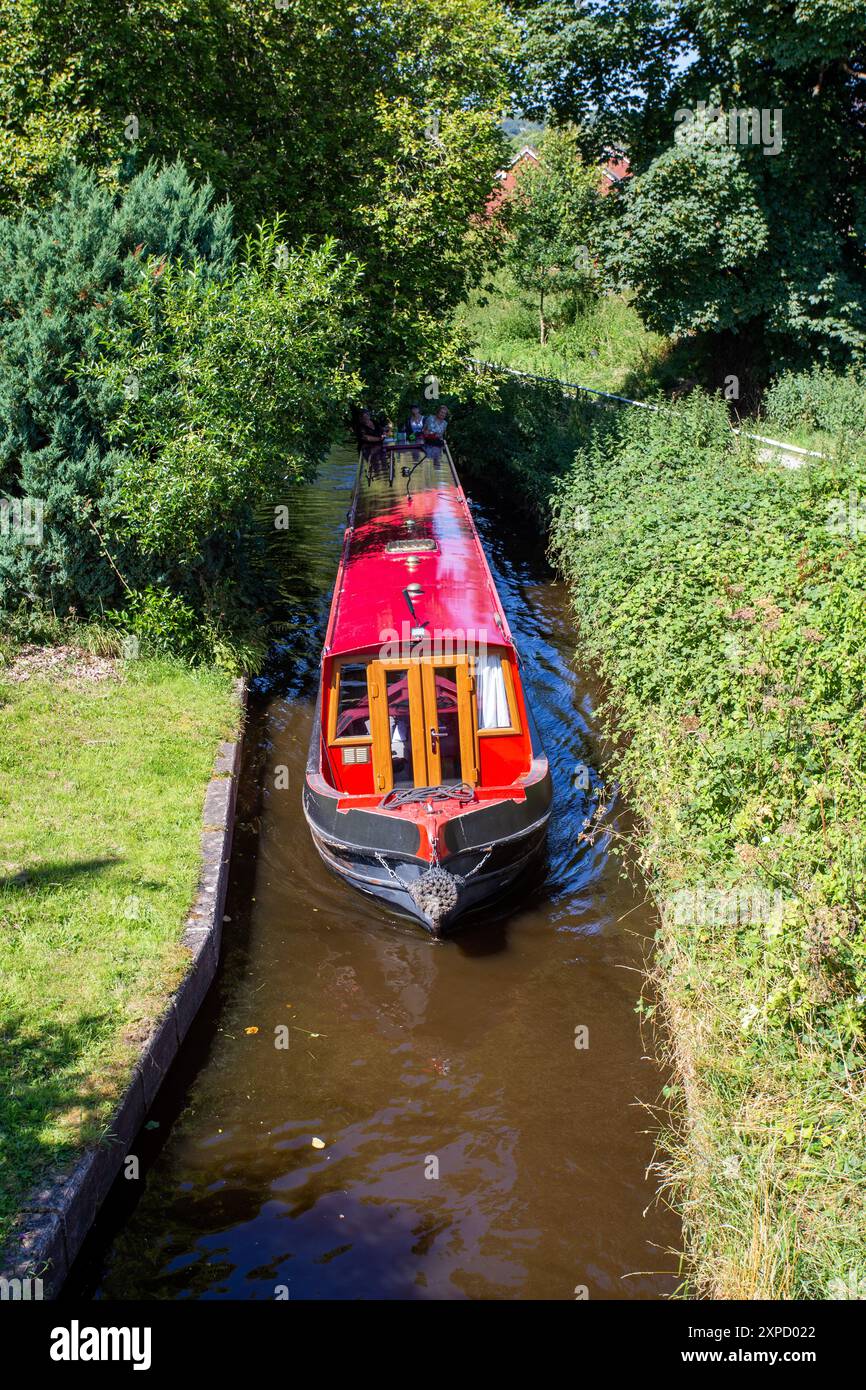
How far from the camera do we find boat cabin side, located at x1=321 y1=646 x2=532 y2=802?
9.31 meters

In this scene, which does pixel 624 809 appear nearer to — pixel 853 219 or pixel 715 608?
pixel 715 608

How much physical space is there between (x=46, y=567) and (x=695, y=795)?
8208 millimetres

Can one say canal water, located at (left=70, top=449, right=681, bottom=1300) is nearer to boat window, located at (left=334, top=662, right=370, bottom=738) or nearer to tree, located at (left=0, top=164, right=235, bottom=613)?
boat window, located at (left=334, top=662, right=370, bottom=738)

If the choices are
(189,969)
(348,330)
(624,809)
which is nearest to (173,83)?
(348,330)

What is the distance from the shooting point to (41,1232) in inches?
207

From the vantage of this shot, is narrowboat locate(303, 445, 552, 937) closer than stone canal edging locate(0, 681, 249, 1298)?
No

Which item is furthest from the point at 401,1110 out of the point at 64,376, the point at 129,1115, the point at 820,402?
the point at 820,402

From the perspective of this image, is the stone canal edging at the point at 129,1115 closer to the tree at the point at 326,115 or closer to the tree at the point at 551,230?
the tree at the point at 326,115

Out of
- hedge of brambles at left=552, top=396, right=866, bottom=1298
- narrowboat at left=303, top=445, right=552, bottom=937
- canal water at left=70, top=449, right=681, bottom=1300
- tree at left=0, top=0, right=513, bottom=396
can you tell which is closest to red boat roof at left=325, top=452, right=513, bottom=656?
narrowboat at left=303, top=445, right=552, bottom=937

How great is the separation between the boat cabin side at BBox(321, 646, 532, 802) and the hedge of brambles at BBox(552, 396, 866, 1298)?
4.03ft

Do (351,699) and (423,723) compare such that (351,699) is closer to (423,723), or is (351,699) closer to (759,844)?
(423,723)

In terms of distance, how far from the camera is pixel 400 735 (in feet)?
31.6

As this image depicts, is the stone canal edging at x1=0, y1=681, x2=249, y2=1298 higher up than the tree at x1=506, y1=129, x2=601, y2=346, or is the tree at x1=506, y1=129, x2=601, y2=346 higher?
the tree at x1=506, y1=129, x2=601, y2=346

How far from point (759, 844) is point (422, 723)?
3.21 m
